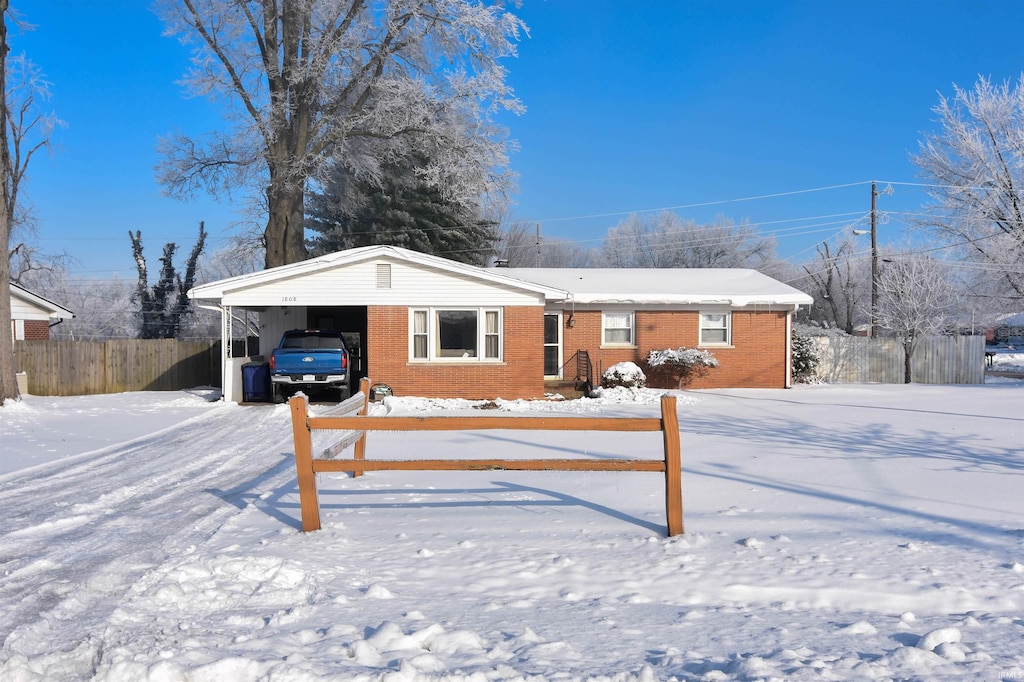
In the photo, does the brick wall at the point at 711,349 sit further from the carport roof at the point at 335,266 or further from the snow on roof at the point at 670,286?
the carport roof at the point at 335,266

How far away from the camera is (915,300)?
29906 millimetres

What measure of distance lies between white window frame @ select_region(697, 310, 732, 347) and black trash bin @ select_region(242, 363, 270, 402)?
1280cm

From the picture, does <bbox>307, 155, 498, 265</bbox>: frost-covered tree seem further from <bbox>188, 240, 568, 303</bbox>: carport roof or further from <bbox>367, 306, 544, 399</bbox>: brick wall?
<bbox>367, 306, 544, 399</bbox>: brick wall

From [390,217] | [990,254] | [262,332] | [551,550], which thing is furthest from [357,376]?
[990,254]

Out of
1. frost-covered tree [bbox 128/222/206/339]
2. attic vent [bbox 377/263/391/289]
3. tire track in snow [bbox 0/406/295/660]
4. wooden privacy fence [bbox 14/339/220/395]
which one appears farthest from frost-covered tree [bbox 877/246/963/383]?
frost-covered tree [bbox 128/222/206/339]

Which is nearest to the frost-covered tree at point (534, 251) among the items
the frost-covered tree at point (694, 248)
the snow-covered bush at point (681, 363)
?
the frost-covered tree at point (694, 248)

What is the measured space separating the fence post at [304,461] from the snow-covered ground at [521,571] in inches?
7.7

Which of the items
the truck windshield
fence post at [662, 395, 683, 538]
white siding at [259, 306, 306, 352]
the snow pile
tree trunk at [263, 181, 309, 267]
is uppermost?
tree trunk at [263, 181, 309, 267]

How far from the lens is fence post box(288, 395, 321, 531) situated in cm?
596

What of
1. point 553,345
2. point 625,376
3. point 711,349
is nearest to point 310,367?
point 553,345

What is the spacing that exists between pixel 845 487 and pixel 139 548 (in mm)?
6868

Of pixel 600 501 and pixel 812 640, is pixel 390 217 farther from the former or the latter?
pixel 812 640

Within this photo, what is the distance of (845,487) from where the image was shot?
7906mm

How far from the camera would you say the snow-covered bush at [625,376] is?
66.4 ft
